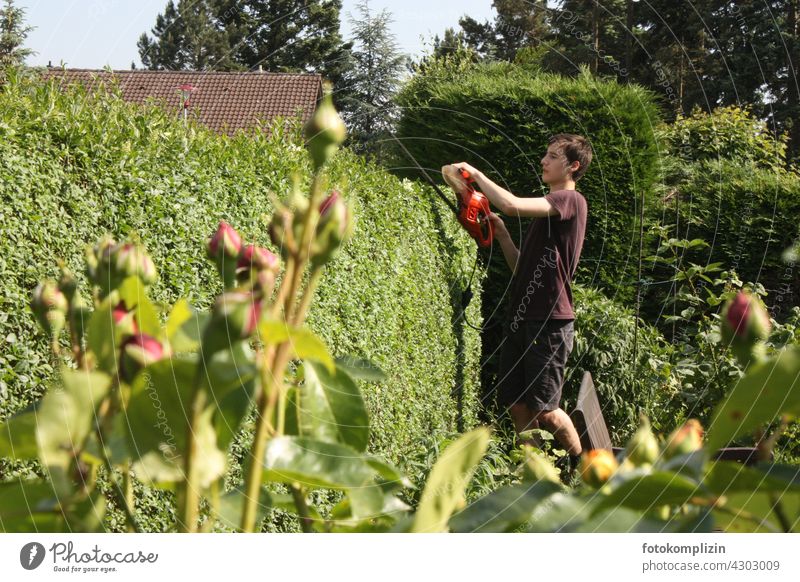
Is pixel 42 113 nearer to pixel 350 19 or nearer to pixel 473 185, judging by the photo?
pixel 350 19

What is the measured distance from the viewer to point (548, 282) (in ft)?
12.2

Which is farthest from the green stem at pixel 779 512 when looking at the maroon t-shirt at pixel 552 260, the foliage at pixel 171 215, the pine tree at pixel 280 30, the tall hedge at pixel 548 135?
the tall hedge at pixel 548 135

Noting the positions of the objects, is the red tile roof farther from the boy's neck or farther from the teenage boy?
the boy's neck

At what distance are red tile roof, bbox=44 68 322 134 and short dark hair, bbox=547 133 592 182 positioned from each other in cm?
176

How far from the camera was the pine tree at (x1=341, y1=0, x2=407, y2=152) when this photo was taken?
97 cm

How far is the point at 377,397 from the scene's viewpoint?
2891mm

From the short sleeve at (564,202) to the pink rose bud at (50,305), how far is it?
2.96m

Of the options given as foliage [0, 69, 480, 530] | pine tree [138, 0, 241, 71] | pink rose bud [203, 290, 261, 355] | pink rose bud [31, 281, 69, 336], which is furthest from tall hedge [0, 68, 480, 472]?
pink rose bud [203, 290, 261, 355]

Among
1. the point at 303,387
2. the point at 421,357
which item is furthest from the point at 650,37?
the point at 421,357

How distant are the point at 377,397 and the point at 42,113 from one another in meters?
1.63

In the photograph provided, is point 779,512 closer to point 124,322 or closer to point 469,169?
point 124,322

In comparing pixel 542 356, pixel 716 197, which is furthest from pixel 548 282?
pixel 716 197
